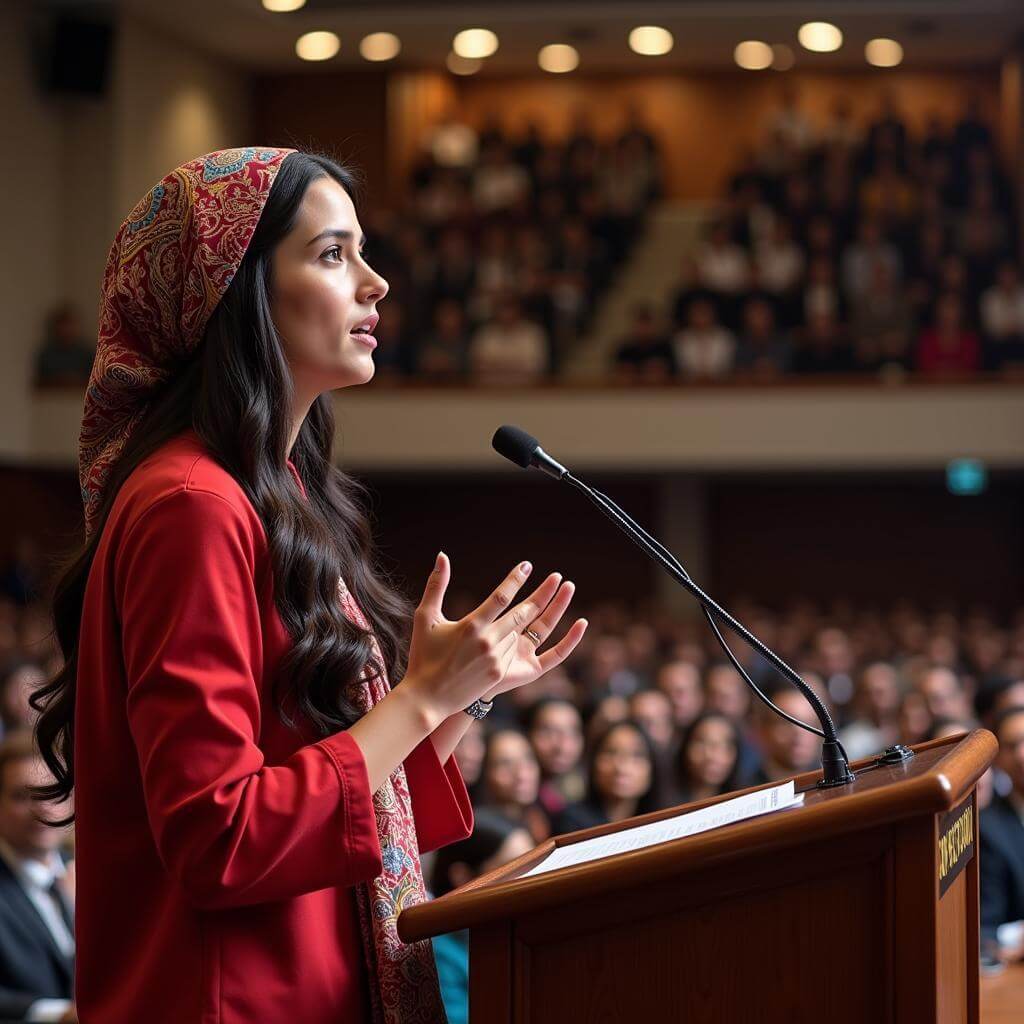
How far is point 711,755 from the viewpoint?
4.82 metres

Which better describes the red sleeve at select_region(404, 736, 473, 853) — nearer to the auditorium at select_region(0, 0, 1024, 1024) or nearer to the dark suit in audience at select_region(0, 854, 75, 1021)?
the auditorium at select_region(0, 0, 1024, 1024)

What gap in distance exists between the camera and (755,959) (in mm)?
1133

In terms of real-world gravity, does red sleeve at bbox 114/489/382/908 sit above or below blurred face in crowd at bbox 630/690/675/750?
above

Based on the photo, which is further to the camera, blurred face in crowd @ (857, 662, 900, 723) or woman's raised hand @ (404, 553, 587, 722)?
blurred face in crowd @ (857, 662, 900, 723)

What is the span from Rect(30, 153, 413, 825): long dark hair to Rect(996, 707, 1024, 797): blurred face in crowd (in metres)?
3.30

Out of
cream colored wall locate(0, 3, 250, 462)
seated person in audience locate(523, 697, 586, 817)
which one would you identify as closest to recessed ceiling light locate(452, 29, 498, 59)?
cream colored wall locate(0, 3, 250, 462)

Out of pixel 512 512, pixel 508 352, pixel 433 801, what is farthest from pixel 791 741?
pixel 512 512

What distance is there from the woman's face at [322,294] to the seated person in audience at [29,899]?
2.15 meters

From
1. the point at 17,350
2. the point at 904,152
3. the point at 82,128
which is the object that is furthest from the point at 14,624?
the point at 904,152

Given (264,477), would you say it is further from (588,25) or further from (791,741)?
(588,25)

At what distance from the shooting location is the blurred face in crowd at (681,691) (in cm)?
679

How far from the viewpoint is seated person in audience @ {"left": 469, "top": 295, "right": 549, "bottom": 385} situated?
10.6 meters

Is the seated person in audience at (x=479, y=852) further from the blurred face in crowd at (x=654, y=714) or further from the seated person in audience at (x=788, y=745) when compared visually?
the blurred face in crowd at (x=654, y=714)

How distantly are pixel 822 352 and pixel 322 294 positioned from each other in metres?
9.36
